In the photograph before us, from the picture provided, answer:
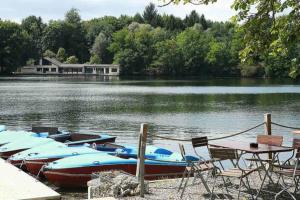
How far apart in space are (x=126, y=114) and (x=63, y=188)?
25.5m

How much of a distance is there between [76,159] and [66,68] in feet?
452

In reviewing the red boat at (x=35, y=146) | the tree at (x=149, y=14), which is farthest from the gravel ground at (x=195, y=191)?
the tree at (x=149, y=14)

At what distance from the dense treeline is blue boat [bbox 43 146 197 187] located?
348 ft

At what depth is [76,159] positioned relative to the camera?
557 inches

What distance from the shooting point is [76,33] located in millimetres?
156000

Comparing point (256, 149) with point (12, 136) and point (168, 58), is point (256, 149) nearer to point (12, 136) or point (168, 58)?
point (12, 136)

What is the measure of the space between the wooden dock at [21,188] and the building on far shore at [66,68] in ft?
427

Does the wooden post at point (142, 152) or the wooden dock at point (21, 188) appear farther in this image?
the wooden post at point (142, 152)

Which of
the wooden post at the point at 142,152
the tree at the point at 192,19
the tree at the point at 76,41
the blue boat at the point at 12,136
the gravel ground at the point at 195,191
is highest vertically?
the tree at the point at 192,19

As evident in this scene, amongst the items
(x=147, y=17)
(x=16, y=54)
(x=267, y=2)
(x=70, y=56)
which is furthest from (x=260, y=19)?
(x=147, y=17)

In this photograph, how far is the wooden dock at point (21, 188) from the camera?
28.9 ft

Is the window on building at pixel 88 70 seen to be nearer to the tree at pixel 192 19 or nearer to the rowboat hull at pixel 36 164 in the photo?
the tree at pixel 192 19

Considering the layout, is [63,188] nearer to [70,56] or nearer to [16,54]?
[16,54]

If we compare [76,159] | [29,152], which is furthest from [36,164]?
[76,159]
